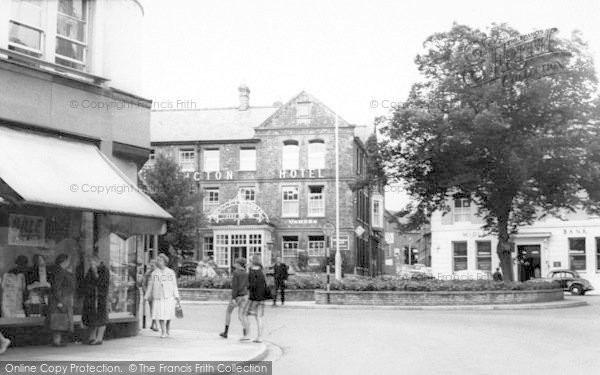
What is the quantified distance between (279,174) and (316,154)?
288 cm

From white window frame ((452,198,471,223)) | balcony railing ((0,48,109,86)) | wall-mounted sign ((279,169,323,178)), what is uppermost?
wall-mounted sign ((279,169,323,178))

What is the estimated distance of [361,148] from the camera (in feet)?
183

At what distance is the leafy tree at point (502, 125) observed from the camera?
29734mm

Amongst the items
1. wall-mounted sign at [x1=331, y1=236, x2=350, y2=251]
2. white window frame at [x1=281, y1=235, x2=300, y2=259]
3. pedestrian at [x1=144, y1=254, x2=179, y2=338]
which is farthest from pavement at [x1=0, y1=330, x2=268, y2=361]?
white window frame at [x1=281, y1=235, x2=300, y2=259]

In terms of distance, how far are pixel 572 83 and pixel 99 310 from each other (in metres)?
22.8

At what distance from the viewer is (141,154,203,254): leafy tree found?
1758 inches

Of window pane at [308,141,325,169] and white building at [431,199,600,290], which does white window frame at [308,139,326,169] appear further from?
white building at [431,199,600,290]

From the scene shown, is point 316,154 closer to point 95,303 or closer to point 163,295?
point 163,295

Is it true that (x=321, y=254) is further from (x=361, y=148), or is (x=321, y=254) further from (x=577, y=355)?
(x=577, y=355)

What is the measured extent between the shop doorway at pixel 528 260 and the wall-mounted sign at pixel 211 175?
20.1 meters

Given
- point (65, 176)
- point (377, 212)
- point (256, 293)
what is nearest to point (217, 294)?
point (256, 293)

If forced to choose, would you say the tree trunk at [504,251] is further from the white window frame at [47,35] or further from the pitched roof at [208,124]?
the pitched roof at [208,124]

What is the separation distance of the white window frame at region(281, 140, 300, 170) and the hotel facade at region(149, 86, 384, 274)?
0.23 ft

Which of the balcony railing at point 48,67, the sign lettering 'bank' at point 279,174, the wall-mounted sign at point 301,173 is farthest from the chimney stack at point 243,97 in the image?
the balcony railing at point 48,67
